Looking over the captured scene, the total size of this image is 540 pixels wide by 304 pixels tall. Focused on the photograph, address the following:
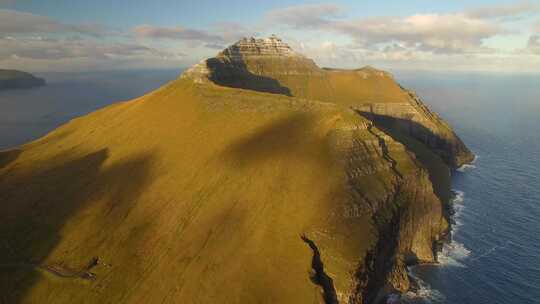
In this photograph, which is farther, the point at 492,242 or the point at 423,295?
the point at 492,242

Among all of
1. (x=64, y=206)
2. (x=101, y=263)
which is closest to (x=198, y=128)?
(x=64, y=206)

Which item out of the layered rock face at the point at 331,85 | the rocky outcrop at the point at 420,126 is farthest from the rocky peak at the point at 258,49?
the rocky outcrop at the point at 420,126

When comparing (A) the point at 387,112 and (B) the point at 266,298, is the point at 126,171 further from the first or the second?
(A) the point at 387,112

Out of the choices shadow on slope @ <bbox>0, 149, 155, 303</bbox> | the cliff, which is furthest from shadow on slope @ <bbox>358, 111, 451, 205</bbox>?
shadow on slope @ <bbox>0, 149, 155, 303</bbox>

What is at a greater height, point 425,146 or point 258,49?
point 258,49

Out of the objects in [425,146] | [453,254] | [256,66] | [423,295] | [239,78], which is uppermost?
[256,66]

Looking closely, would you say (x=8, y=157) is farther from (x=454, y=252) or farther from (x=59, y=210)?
(x=454, y=252)

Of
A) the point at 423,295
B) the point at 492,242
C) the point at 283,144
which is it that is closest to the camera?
the point at 423,295

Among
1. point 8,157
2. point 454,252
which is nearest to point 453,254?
point 454,252

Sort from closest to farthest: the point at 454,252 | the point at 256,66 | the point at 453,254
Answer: the point at 453,254
the point at 454,252
the point at 256,66
